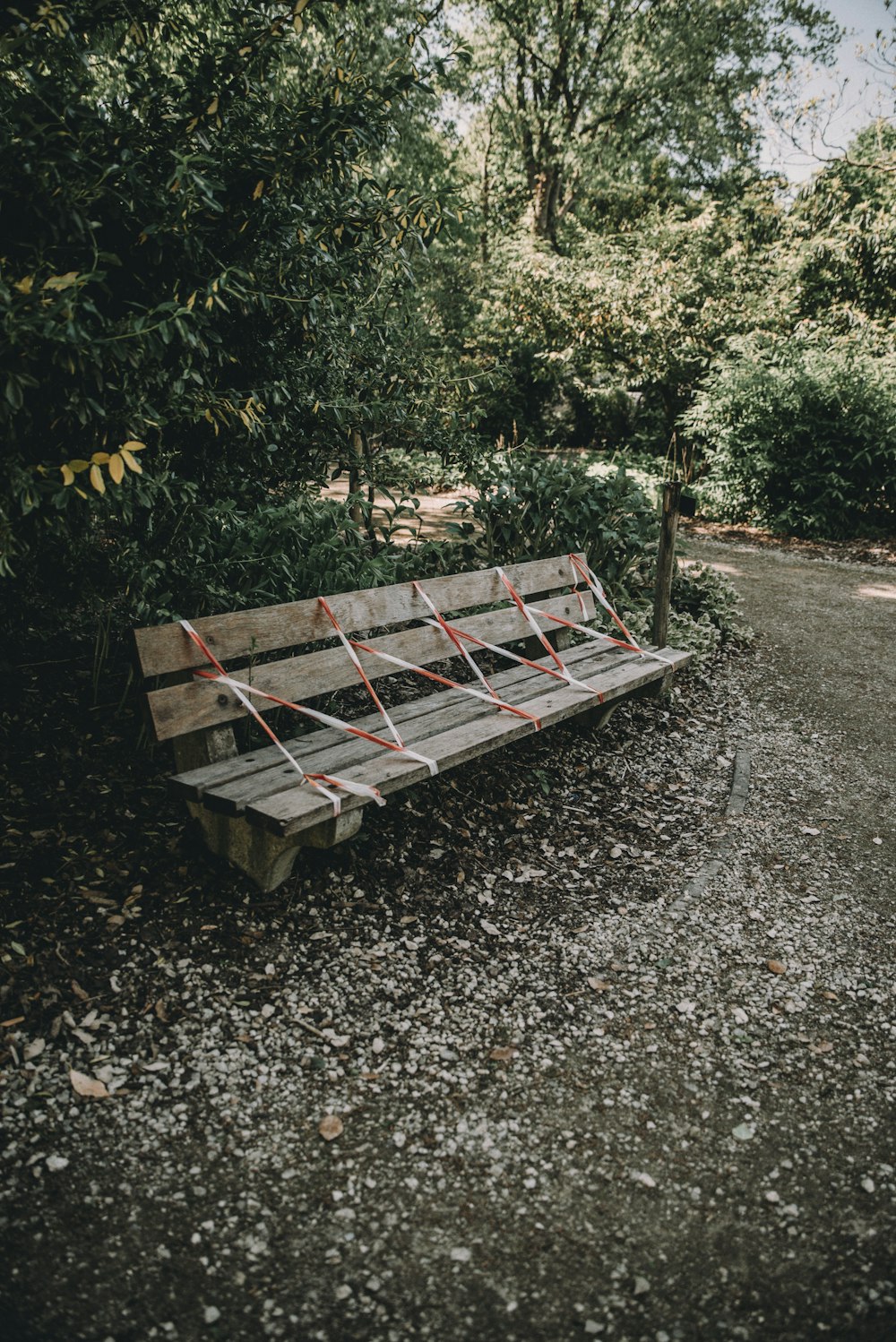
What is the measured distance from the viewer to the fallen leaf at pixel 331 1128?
2227 millimetres

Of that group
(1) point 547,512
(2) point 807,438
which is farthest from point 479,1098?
(2) point 807,438

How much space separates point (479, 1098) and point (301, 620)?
182 cm

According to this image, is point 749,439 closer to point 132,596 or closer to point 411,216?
point 411,216

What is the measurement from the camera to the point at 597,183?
1988cm

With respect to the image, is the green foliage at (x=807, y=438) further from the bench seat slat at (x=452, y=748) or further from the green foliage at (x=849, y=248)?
the bench seat slat at (x=452, y=748)

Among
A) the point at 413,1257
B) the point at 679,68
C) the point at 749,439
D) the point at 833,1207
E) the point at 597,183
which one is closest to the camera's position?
the point at 413,1257

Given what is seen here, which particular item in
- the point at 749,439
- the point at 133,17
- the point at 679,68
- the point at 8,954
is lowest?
the point at 8,954

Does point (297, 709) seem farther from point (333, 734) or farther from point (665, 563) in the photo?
point (665, 563)

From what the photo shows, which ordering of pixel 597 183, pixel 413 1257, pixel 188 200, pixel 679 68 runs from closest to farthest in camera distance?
pixel 413 1257, pixel 188 200, pixel 679 68, pixel 597 183

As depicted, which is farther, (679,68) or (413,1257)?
(679,68)

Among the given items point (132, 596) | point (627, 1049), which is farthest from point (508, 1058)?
point (132, 596)

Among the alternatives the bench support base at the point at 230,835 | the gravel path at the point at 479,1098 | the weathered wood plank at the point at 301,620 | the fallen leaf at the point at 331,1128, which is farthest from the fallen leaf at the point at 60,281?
the fallen leaf at the point at 331,1128

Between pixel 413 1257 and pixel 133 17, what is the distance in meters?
3.60

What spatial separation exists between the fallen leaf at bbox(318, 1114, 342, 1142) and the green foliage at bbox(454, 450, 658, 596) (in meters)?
3.78
